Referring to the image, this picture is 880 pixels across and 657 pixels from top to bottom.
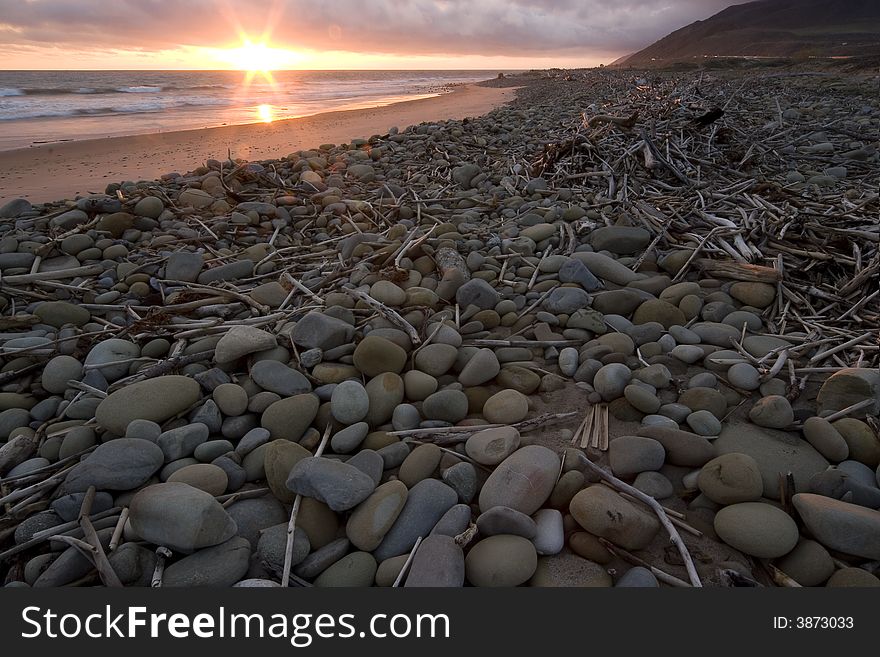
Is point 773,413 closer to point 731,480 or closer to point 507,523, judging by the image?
point 731,480

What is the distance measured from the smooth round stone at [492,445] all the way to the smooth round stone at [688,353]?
1.09 m

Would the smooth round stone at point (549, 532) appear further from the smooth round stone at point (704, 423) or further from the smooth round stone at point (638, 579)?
the smooth round stone at point (704, 423)

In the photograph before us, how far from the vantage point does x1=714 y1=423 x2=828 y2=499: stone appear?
6.04ft

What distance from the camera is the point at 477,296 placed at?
313 cm

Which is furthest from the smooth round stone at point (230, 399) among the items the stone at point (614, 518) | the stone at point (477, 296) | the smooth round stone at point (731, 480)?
the smooth round stone at point (731, 480)

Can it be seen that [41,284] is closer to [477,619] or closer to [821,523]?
[477,619]

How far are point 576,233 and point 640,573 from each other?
3.00m

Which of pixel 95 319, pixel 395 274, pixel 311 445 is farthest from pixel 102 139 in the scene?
pixel 311 445

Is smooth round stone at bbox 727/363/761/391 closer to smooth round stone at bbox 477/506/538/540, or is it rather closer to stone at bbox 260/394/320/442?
smooth round stone at bbox 477/506/538/540

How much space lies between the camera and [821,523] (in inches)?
64.1

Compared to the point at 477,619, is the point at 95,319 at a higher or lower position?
higher

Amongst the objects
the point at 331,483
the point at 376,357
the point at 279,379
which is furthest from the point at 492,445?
the point at 279,379

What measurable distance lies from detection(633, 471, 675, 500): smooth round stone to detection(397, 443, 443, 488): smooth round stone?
0.82 meters

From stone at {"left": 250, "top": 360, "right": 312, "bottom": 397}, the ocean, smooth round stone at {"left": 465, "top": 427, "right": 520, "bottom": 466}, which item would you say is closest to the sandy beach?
the ocean
